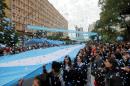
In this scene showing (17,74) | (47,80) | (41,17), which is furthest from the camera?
(41,17)

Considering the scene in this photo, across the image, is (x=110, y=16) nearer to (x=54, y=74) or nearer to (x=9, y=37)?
(x=9, y=37)

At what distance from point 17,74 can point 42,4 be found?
127 metres

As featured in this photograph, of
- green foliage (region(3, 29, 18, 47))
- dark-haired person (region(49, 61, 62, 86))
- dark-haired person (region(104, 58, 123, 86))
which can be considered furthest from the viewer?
green foliage (region(3, 29, 18, 47))

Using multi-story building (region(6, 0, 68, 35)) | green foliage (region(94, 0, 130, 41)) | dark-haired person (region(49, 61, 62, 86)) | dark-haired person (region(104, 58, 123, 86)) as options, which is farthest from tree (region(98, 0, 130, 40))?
dark-haired person (region(49, 61, 62, 86))

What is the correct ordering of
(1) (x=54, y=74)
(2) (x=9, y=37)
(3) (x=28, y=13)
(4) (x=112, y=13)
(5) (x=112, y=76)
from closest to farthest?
1. (1) (x=54, y=74)
2. (5) (x=112, y=76)
3. (2) (x=9, y=37)
4. (4) (x=112, y=13)
5. (3) (x=28, y=13)

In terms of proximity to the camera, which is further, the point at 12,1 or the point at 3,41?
the point at 12,1

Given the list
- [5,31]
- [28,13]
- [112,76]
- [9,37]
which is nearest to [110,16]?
[9,37]

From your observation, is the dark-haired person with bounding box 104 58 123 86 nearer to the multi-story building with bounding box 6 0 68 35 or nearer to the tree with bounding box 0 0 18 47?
the tree with bounding box 0 0 18 47

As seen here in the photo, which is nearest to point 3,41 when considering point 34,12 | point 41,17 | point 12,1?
point 12,1

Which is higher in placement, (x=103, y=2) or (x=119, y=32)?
(x=103, y=2)

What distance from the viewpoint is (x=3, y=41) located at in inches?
1880

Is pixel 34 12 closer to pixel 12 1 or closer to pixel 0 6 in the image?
pixel 12 1

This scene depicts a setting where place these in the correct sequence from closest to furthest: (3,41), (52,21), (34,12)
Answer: (3,41), (34,12), (52,21)

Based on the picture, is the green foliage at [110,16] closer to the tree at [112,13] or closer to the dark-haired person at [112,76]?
the tree at [112,13]
